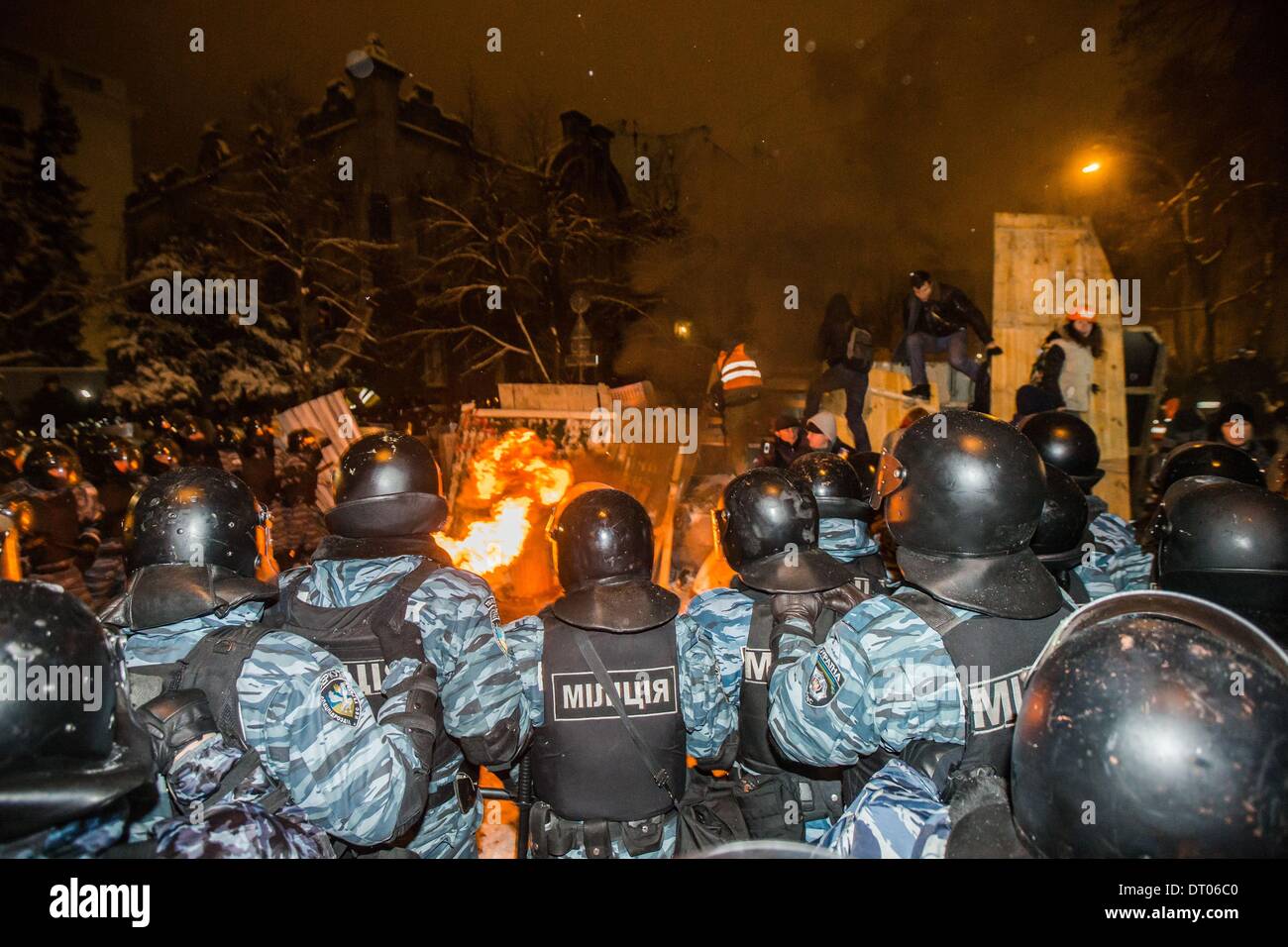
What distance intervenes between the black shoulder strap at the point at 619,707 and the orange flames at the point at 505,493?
20.3 ft

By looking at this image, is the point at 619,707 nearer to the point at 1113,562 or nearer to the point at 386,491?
the point at 386,491

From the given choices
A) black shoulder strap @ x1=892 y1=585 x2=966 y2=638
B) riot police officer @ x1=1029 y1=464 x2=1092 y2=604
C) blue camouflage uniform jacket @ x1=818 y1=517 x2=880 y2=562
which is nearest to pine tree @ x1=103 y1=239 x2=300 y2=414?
blue camouflage uniform jacket @ x1=818 y1=517 x2=880 y2=562

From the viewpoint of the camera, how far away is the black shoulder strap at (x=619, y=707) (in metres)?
2.67

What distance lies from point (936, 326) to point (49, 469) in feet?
31.2

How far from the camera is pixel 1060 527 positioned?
341cm

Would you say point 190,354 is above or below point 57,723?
above

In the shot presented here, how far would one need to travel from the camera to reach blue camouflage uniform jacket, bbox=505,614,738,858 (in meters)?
2.77

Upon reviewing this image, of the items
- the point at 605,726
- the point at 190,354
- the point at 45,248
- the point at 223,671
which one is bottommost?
the point at 605,726

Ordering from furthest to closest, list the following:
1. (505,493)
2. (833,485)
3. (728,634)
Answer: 1. (505,493)
2. (833,485)
3. (728,634)

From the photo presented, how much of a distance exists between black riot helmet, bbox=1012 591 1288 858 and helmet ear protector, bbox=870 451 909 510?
1246 millimetres

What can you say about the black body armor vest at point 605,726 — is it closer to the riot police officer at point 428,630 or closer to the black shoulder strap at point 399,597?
the riot police officer at point 428,630

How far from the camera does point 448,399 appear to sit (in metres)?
18.8

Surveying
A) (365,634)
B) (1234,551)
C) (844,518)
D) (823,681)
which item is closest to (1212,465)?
(1234,551)

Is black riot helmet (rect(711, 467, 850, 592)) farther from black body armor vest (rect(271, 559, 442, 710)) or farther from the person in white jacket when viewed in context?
the person in white jacket
